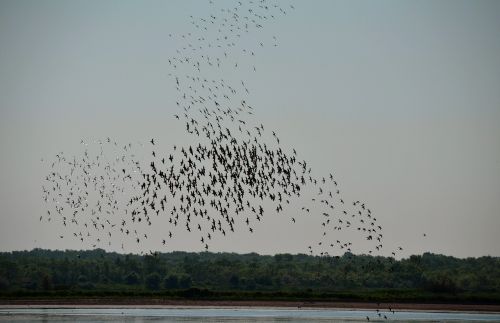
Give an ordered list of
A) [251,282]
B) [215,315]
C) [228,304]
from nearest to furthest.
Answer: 1. [215,315]
2. [228,304]
3. [251,282]

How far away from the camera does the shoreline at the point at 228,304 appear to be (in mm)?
140250

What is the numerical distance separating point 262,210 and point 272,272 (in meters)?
81.7

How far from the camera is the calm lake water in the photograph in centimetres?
11525

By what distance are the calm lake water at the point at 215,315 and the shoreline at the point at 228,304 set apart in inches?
217

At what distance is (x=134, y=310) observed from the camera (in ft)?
431

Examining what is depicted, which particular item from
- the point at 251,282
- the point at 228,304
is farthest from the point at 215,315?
the point at 251,282

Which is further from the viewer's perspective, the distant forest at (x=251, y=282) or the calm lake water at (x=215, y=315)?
the distant forest at (x=251, y=282)

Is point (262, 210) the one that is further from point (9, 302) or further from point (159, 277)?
point (159, 277)

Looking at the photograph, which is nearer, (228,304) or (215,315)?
(215,315)

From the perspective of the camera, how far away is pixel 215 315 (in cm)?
12244

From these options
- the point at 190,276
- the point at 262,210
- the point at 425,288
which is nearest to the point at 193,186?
the point at 262,210

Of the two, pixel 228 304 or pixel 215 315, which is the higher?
pixel 228 304

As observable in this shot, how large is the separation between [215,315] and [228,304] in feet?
70.9

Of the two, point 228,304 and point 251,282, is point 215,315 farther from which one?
point 251,282
